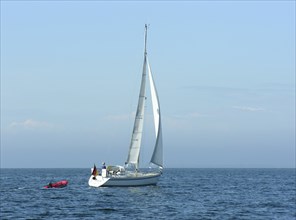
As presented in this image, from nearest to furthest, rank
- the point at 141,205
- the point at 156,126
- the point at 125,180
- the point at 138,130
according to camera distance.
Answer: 1. the point at 141,205
2. the point at 125,180
3. the point at 156,126
4. the point at 138,130

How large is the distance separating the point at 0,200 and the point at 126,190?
1691cm

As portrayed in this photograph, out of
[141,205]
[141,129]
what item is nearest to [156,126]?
[141,129]

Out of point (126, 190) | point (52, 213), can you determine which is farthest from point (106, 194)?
point (52, 213)

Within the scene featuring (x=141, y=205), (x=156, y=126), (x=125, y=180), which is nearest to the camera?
(x=141, y=205)

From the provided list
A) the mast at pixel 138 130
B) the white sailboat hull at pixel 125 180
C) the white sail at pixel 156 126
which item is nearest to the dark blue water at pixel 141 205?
the white sailboat hull at pixel 125 180

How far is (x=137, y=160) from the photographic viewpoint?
8756 centimetres

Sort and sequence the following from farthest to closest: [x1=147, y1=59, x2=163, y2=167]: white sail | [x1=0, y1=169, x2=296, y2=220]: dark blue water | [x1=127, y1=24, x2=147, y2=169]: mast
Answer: [x1=127, y1=24, x2=147, y2=169]: mast
[x1=147, y1=59, x2=163, y2=167]: white sail
[x1=0, y1=169, x2=296, y2=220]: dark blue water

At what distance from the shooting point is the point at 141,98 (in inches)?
3430

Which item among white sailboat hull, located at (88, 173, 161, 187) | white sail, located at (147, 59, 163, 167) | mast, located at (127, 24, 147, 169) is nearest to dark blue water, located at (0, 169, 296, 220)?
white sailboat hull, located at (88, 173, 161, 187)

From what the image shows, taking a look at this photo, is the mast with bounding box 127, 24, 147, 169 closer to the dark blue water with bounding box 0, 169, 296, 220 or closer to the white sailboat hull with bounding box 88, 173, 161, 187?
the white sailboat hull with bounding box 88, 173, 161, 187

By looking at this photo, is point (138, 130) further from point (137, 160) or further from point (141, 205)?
point (141, 205)

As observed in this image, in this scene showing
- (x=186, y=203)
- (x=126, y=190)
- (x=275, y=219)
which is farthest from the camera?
(x=126, y=190)

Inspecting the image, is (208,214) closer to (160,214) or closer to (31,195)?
(160,214)

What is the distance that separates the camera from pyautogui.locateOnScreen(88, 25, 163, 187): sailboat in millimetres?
84188
